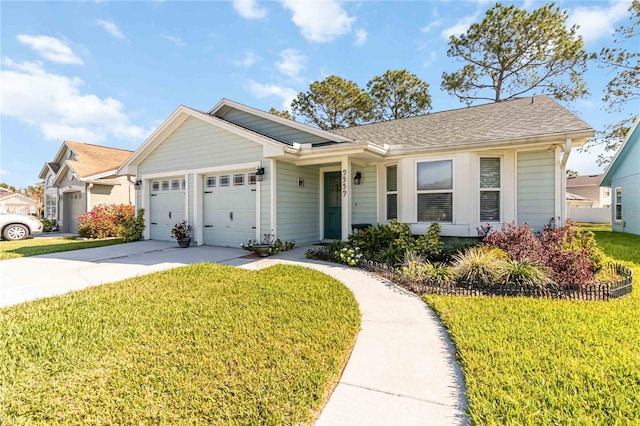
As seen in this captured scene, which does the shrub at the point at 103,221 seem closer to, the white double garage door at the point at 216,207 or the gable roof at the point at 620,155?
the white double garage door at the point at 216,207

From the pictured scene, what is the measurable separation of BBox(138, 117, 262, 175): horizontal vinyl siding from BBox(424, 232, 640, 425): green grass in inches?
282

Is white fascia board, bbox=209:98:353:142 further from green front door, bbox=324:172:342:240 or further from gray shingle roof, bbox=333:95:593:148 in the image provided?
green front door, bbox=324:172:342:240

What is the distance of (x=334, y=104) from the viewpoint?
21656 millimetres

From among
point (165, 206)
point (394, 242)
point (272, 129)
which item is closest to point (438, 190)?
point (394, 242)

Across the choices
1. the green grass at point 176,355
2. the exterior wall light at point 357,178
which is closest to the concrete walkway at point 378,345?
the green grass at point 176,355

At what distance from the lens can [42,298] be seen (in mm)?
4750

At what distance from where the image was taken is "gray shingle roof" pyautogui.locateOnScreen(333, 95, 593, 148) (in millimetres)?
7254

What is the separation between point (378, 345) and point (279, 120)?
8345 millimetres

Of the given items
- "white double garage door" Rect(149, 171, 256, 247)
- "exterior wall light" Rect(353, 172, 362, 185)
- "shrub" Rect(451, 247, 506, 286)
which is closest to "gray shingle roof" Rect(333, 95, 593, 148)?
"exterior wall light" Rect(353, 172, 362, 185)

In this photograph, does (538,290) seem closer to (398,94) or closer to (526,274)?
(526,274)

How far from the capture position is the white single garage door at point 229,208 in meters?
9.20

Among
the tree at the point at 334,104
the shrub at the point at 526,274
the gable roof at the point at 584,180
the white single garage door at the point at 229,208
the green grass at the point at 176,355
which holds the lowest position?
the green grass at the point at 176,355

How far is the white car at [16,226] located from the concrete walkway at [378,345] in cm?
783

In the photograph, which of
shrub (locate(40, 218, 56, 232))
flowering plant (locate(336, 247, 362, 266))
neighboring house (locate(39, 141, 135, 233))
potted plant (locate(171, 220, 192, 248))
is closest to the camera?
flowering plant (locate(336, 247, 362, 266))
